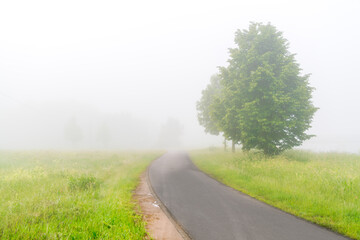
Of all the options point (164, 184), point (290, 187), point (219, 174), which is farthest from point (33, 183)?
point (290, 187)

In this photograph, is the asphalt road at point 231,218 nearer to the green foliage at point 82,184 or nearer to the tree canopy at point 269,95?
the green foliage at point 82,184

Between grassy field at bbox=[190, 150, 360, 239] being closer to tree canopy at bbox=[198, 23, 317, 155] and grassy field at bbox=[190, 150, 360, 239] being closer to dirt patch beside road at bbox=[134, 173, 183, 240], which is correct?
tree canopy at bbox=[198, 23, 317, 155]

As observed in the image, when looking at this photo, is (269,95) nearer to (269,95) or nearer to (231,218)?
(269,95)

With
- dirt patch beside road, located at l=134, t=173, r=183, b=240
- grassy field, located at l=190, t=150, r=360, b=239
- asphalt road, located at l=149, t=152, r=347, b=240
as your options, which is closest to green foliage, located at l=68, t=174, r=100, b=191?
dirt patch beside road, located at l=134, t=173, r=183, b=240

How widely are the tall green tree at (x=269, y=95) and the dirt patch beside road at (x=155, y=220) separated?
31.4 feet

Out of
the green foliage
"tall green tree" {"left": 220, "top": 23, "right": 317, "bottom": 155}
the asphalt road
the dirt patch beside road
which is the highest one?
"tall green tree" {"left": 220, "top": 23, "right": 317, "bottom": 155}

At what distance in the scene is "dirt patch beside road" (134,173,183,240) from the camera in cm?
482

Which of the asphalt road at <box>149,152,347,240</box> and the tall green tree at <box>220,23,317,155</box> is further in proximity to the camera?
the tall green tree at <box>220,23,317,155</box>

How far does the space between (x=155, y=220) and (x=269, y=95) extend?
1278 cm

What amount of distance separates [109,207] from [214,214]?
353 centimetres

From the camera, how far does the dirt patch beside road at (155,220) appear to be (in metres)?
4.82

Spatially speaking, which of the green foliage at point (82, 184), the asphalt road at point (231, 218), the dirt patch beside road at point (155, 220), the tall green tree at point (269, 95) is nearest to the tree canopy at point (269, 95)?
the tall green tree at point (269, 95)

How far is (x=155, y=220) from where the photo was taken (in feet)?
19.0

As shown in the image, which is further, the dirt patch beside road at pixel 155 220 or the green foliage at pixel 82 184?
the green foliage at pixel 82 184
